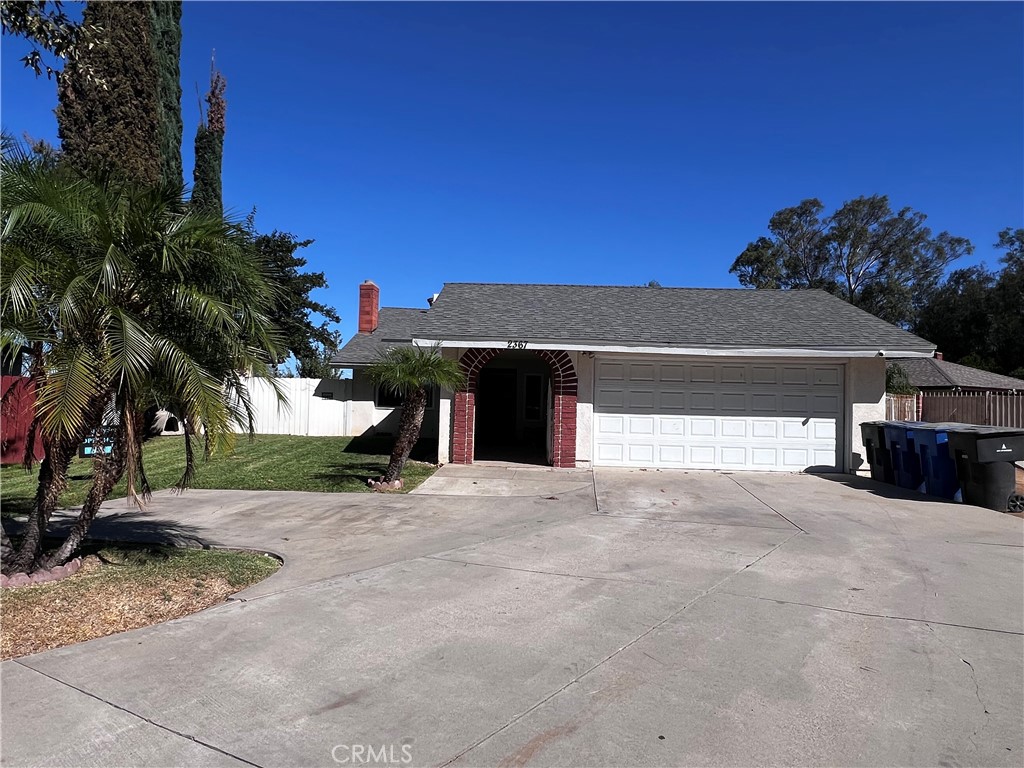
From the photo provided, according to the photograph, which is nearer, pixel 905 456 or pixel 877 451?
pixel 905 456

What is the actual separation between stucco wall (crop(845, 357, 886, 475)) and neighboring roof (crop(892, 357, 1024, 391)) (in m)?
15.5

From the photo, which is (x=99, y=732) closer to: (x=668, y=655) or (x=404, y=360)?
(x=668, y=655)

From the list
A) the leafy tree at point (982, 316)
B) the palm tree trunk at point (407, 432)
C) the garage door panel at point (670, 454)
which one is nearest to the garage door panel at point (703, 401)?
the garage door panel at point (670, 454)

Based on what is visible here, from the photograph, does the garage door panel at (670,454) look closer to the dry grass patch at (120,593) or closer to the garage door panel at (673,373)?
the garage door panel at (673,373)

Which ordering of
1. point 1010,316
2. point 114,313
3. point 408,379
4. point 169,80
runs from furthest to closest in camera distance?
1. point 1010,316
2. point 169,80
3. point 408,379
4. point 114,313

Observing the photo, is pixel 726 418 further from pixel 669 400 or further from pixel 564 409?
pixel 564 409

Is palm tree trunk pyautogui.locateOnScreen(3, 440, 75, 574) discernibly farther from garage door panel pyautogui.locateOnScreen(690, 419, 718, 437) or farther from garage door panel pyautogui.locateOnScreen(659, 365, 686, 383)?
garage door panel pyautogui.locateOnScreen(690, 419, 718, 437)

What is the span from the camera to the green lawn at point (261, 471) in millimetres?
11266

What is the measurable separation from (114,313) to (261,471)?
889 centimetres

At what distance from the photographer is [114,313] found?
5.02 m

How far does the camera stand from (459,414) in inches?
561

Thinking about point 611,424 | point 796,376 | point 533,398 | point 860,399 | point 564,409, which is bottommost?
point 611,424

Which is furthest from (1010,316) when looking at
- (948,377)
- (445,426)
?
(445,426)

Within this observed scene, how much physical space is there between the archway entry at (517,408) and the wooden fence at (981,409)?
31.6ft
